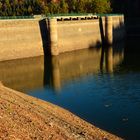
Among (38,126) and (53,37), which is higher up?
(38,126)

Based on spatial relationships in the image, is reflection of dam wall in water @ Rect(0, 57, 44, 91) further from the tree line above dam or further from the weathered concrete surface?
the tree line above dam

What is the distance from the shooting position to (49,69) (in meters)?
57.8

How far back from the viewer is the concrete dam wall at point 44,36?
63719mm

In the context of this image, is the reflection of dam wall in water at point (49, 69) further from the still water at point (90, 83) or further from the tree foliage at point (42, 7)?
the tree foliage at point (42, 7)

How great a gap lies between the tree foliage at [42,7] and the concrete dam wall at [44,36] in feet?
66.8

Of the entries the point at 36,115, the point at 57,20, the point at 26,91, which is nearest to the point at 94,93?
the point at 26,91

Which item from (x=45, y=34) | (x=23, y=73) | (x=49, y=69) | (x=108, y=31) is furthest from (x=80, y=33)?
(x=23, y=73)

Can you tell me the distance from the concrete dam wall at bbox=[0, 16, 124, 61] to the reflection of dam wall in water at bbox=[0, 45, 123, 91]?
1745mm

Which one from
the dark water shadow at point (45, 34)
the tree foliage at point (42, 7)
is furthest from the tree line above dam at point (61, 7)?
the dark water shadow at point (45, 34)

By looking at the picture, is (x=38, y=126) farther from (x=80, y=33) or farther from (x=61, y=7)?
(x=61, y=7)

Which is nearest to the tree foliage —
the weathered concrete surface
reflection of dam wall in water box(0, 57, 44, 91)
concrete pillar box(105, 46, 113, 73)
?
concrete pillar box(105, 46, 113, 73)

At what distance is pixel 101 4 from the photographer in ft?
354

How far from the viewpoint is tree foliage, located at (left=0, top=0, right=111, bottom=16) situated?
101000 millimetres

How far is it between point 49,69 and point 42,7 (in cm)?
4715
